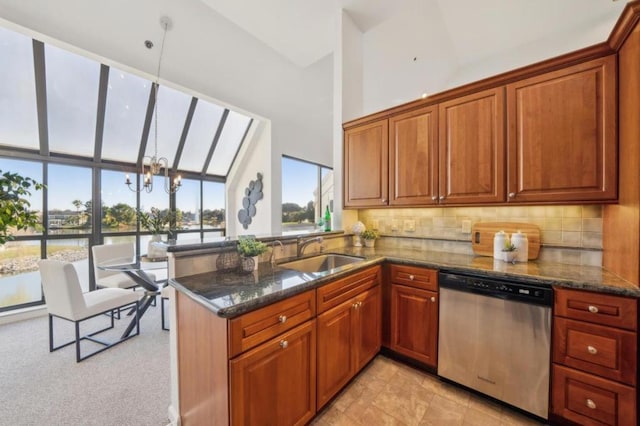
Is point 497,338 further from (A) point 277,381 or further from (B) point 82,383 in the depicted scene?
(B) point 82,383

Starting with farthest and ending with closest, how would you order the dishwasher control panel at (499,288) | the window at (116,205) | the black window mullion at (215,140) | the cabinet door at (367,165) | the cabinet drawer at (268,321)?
1. the black window mullion at (215,140)
2. the window at (116,205)
3. the cabinet door at (367,165)
4. the dishwasher control panel at (499,288)
5. the cabinet drawer at (268,321)

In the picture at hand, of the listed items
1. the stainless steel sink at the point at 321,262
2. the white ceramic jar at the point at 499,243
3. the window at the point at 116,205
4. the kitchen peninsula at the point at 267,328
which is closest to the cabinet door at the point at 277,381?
the kitchen peninsula at the point at 267,328

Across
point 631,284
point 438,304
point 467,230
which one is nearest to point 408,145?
point 467,230

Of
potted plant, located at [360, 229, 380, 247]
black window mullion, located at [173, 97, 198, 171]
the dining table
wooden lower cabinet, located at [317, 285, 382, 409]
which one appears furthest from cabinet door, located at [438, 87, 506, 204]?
black window mullion, located at [173, 97, 198, 171]

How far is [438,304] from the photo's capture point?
1843 mm

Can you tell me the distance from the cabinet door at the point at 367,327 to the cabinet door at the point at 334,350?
8cm

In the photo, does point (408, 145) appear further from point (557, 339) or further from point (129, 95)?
point (129, 95)

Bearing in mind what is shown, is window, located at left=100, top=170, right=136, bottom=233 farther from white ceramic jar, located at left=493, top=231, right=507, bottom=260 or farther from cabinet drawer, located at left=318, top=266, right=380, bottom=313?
white ceramic jar, located at left=493, top=231, right=507, bottom=260

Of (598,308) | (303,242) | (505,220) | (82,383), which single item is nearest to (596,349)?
(598,308)

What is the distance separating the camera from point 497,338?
1.60 meters

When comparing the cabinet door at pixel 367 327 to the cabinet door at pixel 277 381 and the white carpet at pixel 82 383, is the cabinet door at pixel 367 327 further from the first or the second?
the white carpet at pixel 82 383

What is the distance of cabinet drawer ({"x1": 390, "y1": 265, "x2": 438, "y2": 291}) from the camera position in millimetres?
1875

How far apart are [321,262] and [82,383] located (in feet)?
7.12

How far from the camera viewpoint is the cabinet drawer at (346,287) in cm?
150
